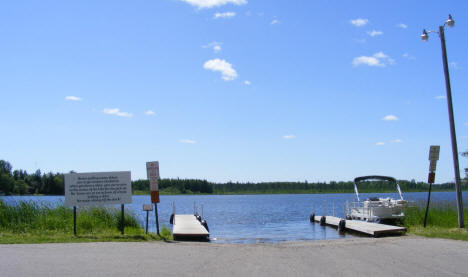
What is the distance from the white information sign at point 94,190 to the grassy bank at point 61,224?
49.6 inches

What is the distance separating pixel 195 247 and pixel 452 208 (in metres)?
15.6

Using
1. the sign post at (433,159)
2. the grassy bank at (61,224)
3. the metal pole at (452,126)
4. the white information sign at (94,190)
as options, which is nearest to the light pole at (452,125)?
the metal pole at (452,126)

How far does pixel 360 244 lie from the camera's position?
14805mm

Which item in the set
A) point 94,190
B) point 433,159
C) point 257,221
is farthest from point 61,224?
point 257,221

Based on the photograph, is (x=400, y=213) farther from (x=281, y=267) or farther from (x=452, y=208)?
(x=281, y=267)

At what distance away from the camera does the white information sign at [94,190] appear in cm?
1675

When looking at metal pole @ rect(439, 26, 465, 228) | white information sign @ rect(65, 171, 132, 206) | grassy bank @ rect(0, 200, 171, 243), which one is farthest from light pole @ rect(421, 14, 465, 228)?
white information sign @ rect(65, 171, 132, 206)

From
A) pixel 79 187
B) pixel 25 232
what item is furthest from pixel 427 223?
pixel 25 232

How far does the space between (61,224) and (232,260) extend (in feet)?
34.3

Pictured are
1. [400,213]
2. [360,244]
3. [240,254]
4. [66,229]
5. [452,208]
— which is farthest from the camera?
[400,213]

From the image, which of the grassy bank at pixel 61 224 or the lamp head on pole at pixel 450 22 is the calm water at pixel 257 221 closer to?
the grassy bank at pixel 61 224

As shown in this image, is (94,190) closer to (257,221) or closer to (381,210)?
(381,210)

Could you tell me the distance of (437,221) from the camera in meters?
21.0

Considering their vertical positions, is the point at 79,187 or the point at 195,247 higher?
the point at 79,187
